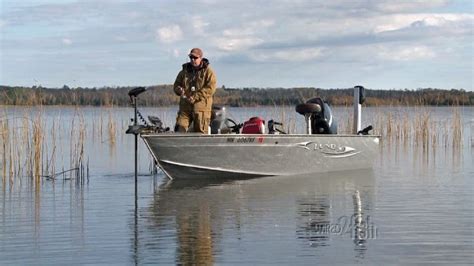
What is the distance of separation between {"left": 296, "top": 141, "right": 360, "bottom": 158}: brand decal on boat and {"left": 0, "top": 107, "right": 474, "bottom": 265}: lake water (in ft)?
1.17

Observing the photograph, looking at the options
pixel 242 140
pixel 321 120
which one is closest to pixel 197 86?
pixel 242 140

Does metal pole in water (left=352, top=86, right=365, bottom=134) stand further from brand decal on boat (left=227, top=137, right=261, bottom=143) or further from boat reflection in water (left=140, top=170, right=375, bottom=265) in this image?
brand decal on boat (left=227, top=137, right=261, bottom=143)

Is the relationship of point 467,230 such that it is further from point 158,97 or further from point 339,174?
point 158,97

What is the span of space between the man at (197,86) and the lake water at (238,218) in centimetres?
109

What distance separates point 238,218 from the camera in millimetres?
10250

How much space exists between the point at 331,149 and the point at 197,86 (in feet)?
9.92

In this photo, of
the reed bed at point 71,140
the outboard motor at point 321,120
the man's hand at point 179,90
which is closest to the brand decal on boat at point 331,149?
the outboard motor at point 321,120

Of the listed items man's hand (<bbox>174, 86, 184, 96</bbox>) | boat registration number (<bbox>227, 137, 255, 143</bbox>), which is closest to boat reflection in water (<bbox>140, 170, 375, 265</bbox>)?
boat registration number (<bbox>227, 137, 255, 143</bbox>)

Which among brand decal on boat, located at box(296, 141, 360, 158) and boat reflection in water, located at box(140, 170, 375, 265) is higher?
brand decal on boat, located at box(296, 141, 360, 158)

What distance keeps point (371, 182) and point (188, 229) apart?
5.68m

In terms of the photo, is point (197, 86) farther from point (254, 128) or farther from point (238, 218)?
point (238, 218)

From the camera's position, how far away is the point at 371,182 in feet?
47.5

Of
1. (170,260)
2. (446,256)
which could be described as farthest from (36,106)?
(446,256)

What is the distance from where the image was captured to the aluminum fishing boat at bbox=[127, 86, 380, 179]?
44.6 feet
